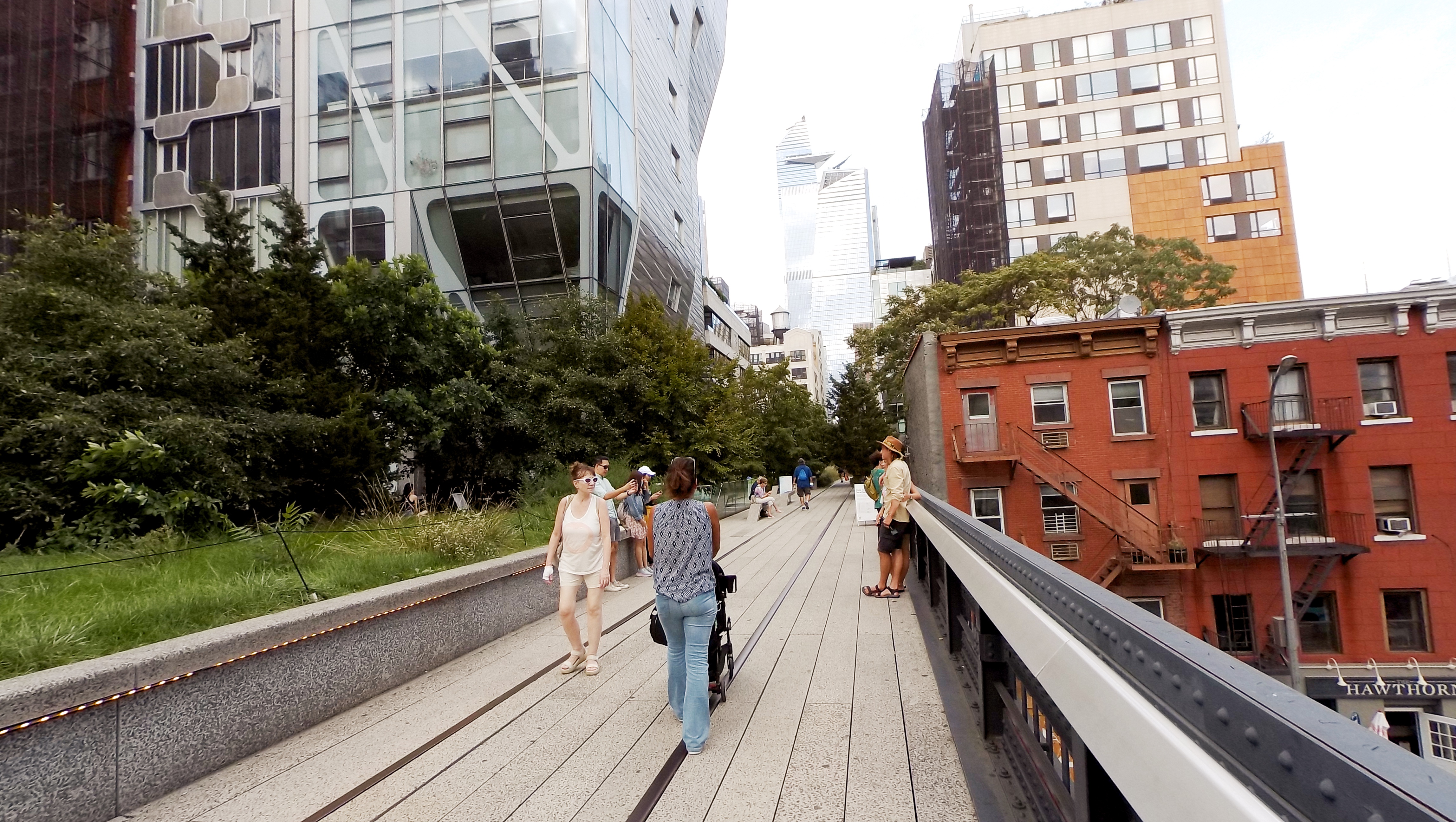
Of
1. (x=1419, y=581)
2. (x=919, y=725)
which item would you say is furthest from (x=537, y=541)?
(x=1419, y=581)

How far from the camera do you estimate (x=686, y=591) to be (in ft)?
14.2

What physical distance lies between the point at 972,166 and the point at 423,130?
37178 mm

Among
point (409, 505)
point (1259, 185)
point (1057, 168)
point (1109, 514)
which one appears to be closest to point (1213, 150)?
point (1259, 185)

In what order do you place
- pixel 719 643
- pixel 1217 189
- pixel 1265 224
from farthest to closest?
1. pixel 1217 189
2. pixel 1265 224
3. pixel 719 643

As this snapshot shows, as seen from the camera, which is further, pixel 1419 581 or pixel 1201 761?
pixel 1419 581

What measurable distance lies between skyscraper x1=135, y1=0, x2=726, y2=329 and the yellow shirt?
1842 cm

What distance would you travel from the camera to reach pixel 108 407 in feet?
30.2

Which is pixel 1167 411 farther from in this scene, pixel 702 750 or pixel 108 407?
pixel 108 407

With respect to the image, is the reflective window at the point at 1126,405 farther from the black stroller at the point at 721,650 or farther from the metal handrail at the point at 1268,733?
the metal handrail at the point at 1268,733

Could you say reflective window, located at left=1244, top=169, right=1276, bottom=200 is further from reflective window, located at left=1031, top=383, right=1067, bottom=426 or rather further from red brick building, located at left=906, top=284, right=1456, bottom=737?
reflective window, located at left=1031, top=383, right=1067, bottom=426

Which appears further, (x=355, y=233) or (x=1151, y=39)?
(x=1151, y=39)

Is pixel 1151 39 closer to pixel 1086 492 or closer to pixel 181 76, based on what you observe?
pixel 1086 492

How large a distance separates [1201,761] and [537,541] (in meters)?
9.37

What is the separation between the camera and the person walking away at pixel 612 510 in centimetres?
677
